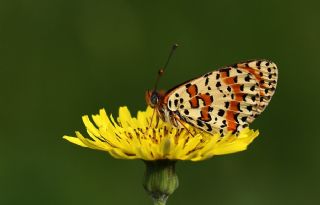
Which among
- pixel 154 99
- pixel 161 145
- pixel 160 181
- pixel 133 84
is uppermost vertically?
pixel 133 84

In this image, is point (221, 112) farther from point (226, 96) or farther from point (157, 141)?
point (157, 141)

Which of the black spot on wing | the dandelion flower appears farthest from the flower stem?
the black spot on wing

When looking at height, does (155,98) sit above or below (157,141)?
above

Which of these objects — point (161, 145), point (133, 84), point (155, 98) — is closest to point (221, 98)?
point (155, 98)

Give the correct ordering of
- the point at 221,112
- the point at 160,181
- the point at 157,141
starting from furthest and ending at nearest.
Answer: the point at 221,112 → the point at 157,141 → the point at 160,181

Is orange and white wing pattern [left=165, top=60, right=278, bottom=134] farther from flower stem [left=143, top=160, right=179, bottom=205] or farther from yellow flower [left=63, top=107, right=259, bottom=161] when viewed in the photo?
flower stem [left=143, top=160, right=179, bottom=205]

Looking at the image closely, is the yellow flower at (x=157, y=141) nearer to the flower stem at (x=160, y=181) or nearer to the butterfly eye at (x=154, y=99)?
the flower stem at (x=160, y=181)

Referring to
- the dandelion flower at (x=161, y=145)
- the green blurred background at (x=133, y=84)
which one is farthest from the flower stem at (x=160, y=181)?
the green blurred background at (x=133, y=84)
